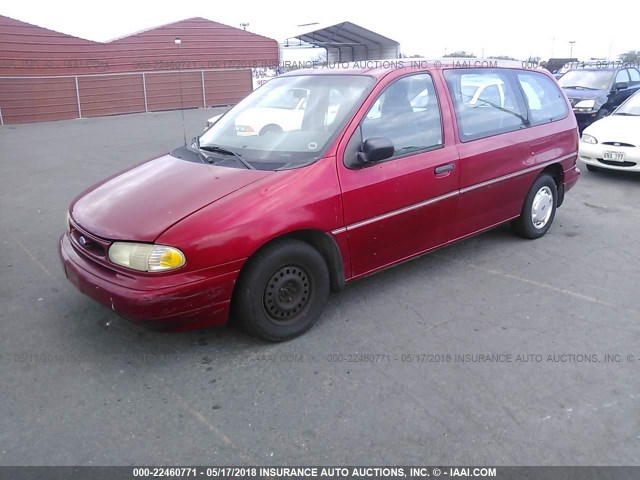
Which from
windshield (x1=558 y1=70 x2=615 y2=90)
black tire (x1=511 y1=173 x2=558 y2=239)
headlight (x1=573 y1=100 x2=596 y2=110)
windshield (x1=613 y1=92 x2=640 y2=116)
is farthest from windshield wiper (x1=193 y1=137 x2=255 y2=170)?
windshield (x1=558 y1=70 x2=615 y2=90)

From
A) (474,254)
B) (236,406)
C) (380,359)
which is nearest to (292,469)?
→ (236,406)

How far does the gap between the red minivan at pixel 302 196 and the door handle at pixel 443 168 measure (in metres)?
0.01

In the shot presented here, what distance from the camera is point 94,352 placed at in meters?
3.44

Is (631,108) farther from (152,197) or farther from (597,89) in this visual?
(152,197)

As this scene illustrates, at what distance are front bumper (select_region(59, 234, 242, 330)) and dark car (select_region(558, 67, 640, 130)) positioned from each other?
36.2 feet

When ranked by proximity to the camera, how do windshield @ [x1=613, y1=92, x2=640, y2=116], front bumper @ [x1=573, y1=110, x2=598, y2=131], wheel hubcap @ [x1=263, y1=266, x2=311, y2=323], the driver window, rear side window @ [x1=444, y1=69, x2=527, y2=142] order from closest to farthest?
wheel hubcap @ [x1=263, y1=266, x2=311, y2=323], the driver window, rear side window @ [x1=444, y1=69, x2=527, y2=142], windshield @ [x1=613, y1=92, x2=640, y2=116], front bumper @ [x1=573, y1=110, x2=598, y2=131]

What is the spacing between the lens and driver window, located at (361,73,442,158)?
3.88 m

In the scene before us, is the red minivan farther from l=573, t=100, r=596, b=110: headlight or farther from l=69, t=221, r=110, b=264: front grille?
l=573, t=100, r=596, b=110: headlight

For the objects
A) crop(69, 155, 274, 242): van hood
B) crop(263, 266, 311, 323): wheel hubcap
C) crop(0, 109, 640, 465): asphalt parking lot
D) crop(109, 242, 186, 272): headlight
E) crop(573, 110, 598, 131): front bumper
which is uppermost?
crop(573, 110, 598, 131): front bumper

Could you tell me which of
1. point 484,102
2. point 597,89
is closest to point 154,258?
point 484,102

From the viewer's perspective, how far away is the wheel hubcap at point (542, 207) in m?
5.32

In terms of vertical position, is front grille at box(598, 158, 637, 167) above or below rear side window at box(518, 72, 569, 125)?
below

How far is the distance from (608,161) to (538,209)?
354 centimetres

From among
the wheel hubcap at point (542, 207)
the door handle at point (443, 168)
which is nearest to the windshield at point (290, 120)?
the door handle at point (443, 168)
